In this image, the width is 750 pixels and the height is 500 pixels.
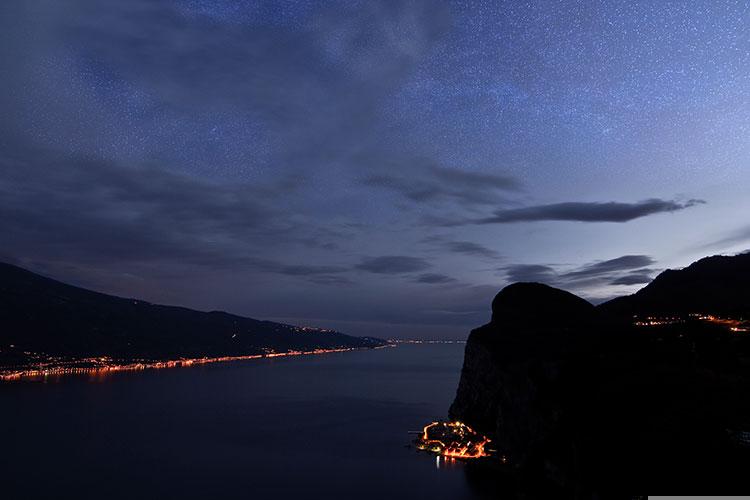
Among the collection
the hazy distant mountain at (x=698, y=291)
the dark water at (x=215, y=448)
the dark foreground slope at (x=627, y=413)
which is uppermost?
the hazy distant mountain at (x=698, y=291)

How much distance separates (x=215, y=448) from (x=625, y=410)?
7858 cm

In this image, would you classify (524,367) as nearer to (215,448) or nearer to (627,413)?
(627,413)

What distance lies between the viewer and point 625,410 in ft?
192

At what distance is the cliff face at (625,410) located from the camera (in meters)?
48.8

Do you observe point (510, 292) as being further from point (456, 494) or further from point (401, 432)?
point (456, 494)

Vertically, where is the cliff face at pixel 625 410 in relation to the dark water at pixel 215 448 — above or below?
above

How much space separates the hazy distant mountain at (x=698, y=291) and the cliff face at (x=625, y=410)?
68.9 metres

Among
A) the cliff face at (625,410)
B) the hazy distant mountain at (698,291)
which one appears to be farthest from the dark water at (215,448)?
the hazy distant mountain at (698,291)

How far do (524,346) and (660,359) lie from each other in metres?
36.7

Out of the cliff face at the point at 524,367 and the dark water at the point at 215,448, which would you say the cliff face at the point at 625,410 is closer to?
the cliff face at the point at 524,367

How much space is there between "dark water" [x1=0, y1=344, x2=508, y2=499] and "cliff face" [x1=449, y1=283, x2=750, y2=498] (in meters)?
13.7

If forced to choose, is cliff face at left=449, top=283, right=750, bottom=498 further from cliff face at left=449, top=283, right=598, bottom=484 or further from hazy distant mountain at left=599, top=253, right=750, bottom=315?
hazy distant mountain at left=599, top=253, right=750, bottom=315

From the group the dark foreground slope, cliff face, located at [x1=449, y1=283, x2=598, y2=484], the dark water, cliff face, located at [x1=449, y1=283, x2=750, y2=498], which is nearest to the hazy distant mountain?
cliff face, located at [x1=449, y1=283, x2=598, y2=484]

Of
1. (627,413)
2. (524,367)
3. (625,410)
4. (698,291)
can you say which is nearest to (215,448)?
(524,367)
